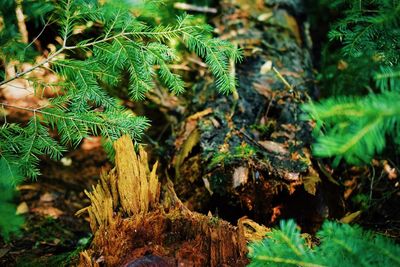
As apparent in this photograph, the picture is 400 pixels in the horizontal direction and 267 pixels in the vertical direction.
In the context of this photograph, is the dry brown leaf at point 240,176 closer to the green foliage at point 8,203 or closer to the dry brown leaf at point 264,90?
the dry brown leaf at point 264,90

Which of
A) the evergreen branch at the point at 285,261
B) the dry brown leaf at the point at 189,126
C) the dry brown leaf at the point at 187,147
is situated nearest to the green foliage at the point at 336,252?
the evergreen branch at the point at 285,261

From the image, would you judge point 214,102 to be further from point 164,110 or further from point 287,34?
point 287,34

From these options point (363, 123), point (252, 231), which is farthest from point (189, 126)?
point (363, 123)

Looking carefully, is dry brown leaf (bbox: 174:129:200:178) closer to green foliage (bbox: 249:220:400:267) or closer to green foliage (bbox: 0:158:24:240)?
green foliage (bbox: 0:158:24:240)

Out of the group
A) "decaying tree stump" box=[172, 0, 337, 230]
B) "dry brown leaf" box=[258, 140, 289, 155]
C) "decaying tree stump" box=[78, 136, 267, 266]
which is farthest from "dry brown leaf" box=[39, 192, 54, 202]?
"dry brown leaf" box=[258, 140, 289, 155]

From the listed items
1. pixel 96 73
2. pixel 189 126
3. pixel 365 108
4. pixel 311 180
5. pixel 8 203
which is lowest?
pixel 311 180

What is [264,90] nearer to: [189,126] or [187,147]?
[189,126]
